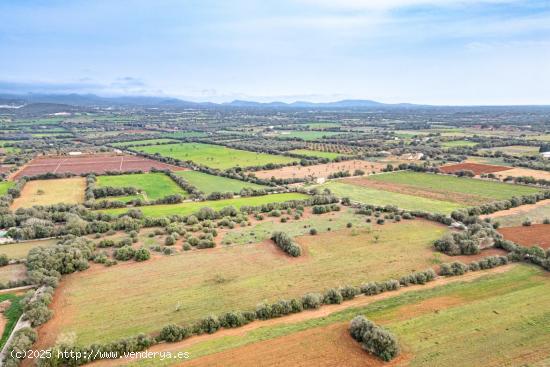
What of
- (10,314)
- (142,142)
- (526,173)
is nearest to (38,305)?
(10,314)

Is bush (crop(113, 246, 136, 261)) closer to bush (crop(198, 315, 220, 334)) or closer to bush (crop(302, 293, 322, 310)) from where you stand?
bush (crop(198, 315, 220, 334))

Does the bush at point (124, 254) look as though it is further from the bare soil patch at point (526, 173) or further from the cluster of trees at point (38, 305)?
the bare soil patch at point (526, 173)

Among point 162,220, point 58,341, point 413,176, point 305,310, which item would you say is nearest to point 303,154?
point 413,176

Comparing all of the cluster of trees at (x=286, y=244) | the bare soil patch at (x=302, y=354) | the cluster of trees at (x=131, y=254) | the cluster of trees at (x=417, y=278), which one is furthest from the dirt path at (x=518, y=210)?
the cluster of trees at (x=131, y=254)

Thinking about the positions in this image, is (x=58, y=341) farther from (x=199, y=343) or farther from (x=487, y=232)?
(x=487, y=232)

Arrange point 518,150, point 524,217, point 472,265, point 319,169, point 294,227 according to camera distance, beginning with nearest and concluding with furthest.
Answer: point 472,265 → point 294,227 → point 524,217 → point 319,169 → point 518,150

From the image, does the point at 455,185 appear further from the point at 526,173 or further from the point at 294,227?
the point at 294,227

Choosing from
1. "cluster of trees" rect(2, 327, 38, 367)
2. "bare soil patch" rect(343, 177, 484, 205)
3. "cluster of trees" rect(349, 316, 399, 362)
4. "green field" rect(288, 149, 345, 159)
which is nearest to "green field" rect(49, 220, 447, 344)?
"cluster of trees" rect(2, 327, 38, 367)
